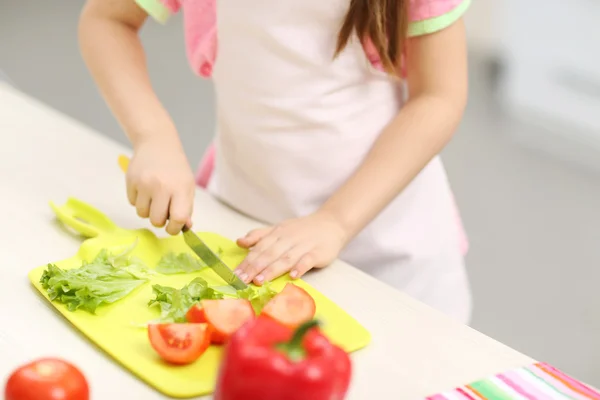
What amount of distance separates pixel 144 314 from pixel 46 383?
18 cm

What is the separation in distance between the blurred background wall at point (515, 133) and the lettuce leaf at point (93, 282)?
4.35ft

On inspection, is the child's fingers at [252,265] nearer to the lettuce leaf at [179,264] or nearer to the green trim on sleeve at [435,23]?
the lettuce leaf at [179,264]

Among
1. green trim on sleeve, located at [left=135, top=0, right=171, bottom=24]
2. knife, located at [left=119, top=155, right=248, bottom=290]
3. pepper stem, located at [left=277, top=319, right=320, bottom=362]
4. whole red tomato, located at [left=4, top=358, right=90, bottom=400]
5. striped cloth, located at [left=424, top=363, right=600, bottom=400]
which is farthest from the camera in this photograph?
green trim on sleeve, located at [left=135, top=0, right=171, bottom=24]

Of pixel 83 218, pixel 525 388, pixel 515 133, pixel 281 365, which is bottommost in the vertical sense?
pixel 515 133

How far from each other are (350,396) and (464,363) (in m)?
0.13

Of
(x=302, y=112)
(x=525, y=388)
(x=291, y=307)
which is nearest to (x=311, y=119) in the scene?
(x=302, y=112)

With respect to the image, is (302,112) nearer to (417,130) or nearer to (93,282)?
(417,130)

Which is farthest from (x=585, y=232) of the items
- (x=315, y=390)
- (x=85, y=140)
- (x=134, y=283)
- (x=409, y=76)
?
(x=315, y=390)

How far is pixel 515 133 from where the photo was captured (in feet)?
9.73

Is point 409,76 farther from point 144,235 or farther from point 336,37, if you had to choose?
point 144,235

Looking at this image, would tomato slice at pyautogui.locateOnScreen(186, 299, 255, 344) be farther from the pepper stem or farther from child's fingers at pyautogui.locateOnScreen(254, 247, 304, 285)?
the pepper stem

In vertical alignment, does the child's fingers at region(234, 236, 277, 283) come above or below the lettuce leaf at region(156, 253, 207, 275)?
above

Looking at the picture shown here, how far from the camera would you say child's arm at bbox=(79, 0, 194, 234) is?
93 cm

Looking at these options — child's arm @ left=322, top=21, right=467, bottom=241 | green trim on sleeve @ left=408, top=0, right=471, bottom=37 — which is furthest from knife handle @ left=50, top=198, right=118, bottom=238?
green trim on sleeve @ left=408, top=0, right=471, bottom=37
